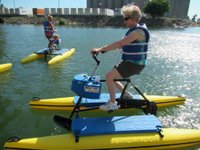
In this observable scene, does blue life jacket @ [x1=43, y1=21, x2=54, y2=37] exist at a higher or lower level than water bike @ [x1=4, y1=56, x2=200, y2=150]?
higher

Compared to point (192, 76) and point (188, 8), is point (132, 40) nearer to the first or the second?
point (192, 76)

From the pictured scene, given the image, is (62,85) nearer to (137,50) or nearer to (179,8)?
(137,50)

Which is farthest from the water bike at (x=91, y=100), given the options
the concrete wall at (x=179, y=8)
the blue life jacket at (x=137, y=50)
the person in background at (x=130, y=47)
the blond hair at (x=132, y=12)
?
the concrete wall at (x=179, y=8)

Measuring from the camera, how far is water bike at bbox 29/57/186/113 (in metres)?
6.63

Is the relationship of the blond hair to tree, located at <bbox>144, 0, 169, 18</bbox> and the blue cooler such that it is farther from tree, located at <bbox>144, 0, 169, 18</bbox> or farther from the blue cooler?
tree, located at <bbox>144, 0, 169, 18</bbox>

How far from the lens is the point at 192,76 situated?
14281 mm

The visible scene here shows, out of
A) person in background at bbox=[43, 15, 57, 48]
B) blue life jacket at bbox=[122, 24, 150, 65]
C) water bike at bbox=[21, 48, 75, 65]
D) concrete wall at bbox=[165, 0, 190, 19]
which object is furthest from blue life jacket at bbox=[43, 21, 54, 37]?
concrete wall at bbox=[165, 0, 190, 19]

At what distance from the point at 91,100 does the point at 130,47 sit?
7.24 feet

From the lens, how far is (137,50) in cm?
661

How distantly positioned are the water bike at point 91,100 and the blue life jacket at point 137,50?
69 centimetres

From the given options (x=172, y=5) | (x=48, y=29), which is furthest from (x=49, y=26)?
(x=172, y=5)

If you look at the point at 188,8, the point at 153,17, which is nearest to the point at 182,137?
the point at 153,17

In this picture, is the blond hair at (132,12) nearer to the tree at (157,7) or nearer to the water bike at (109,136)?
the water bike at (109,136)

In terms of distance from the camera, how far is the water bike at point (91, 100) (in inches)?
261
